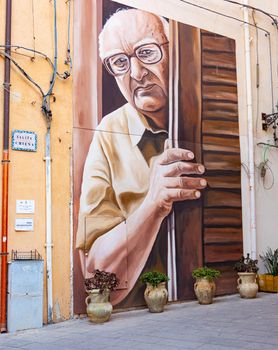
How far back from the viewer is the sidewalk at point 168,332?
6859 mm

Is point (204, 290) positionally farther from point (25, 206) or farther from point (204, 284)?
point (25, 206)

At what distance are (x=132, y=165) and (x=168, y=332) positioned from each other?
3762mm

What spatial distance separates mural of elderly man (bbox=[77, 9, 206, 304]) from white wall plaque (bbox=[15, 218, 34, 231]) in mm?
990

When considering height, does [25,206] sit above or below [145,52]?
below

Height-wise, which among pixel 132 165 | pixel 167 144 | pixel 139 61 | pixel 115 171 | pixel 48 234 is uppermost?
pixel 139 61

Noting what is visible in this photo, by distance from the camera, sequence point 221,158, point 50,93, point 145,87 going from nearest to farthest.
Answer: point 50,93
point 145,87
point 221,158

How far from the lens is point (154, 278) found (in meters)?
9.52

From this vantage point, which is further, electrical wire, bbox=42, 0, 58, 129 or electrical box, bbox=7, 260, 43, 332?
electrical wire, bbox=42, 0, 58, 129

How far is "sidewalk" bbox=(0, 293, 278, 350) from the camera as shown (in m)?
6.86

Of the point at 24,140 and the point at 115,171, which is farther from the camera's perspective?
the point at 115,171

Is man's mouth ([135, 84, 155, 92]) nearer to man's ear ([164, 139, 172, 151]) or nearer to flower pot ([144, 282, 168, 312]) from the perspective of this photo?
man's ear ([164, 139, 172, 151])

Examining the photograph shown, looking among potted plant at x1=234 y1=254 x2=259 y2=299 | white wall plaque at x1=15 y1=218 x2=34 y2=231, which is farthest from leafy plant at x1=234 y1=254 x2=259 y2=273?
white wall plaque at x1=15 y1=218 x2=34 y2=231

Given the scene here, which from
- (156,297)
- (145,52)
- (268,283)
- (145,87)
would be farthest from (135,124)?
(268,283)

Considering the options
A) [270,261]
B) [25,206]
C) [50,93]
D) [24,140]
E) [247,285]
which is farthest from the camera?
[270,261]
